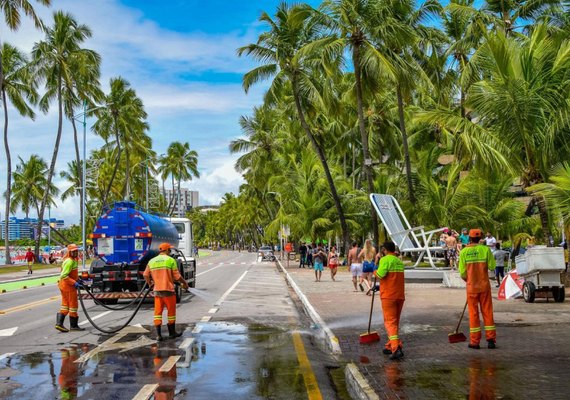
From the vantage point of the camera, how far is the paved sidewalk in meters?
7.13

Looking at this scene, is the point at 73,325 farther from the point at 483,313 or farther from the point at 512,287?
the point at 512,287

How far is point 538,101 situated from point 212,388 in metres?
15.1

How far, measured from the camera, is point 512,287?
17.9 metres

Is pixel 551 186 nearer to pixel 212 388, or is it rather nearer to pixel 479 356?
pixel 479 356

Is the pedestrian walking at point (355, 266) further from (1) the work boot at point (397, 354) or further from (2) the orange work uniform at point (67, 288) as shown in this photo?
(1) the work boot at point (397, 354)

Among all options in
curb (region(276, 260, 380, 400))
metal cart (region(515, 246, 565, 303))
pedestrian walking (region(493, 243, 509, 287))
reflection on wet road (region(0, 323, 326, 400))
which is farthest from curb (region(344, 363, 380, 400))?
pedestrian walking (region(493, 243, 509, 287))

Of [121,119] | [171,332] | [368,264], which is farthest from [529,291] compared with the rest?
[121,119]

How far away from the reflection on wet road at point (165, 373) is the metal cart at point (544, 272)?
815 cm

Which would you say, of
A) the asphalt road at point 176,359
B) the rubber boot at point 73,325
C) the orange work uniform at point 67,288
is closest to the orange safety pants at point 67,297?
the orange work uniform at point 67,288

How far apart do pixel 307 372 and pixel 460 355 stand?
2.36m

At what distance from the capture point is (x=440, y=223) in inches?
1326

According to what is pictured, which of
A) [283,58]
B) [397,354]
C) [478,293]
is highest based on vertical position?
[283,58]

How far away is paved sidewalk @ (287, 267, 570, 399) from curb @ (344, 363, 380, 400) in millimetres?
87

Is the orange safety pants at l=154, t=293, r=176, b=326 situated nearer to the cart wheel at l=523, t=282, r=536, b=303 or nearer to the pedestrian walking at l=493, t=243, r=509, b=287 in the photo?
the cart wheel at l=523, t=282, r=536, b=303
